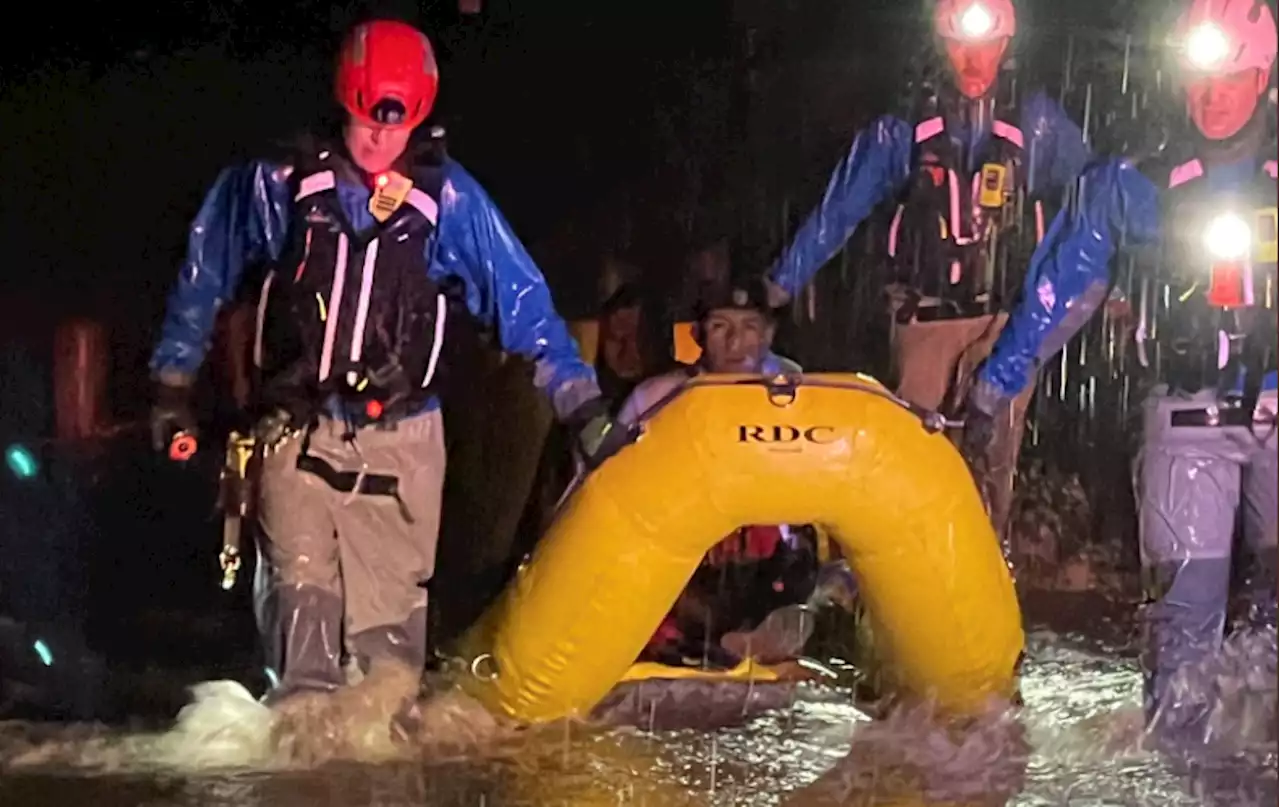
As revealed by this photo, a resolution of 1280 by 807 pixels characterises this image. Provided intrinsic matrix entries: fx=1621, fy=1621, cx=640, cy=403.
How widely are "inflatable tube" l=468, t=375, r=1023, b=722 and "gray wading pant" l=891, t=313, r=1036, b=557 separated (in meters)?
0.32

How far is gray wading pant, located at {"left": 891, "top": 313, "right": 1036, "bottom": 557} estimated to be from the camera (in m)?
2.52

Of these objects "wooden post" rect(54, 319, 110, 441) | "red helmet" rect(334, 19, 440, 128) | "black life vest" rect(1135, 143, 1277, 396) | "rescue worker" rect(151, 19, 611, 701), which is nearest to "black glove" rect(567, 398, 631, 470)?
"rescue worker" rect(151, 19, 611, 701)

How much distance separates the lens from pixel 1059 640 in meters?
2.47

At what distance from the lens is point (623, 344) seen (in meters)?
2.51

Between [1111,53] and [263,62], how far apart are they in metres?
1.30

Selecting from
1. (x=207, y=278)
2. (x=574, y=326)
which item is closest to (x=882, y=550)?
(x=574, y=326)

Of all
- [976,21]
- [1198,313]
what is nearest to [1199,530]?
[1198,313]

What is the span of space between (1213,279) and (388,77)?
47.6 inches

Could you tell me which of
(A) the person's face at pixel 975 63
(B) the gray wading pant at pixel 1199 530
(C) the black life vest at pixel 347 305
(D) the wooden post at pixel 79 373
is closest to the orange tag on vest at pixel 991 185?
(A) the person's face at pixel 975 63

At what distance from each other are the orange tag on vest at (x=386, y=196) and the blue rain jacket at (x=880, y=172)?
0.59m

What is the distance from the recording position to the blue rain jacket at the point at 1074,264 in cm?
242

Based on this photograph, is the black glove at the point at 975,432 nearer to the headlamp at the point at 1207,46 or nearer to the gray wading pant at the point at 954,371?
the gray wading pant at the point at 954,371

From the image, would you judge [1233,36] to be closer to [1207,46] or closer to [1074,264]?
[1207,46]

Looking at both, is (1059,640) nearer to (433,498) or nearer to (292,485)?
(433,498)
